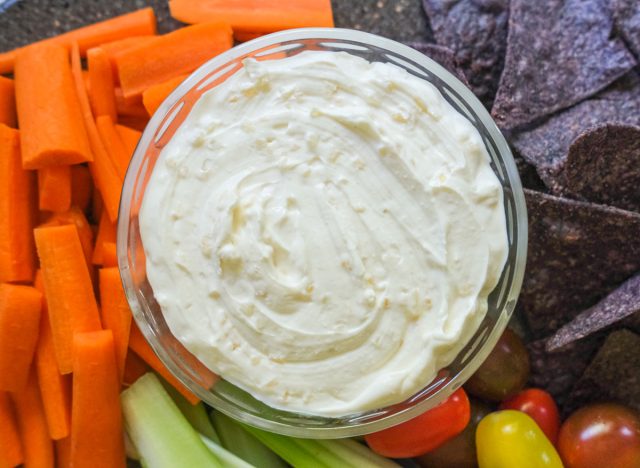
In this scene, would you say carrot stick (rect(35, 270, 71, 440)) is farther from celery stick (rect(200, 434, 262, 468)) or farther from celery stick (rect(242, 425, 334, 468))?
celery stick (rect(242, 425, 334, 468))

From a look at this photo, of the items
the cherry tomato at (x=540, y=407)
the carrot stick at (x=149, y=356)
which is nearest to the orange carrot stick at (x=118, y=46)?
the carrot stick at (x=149, y=356)

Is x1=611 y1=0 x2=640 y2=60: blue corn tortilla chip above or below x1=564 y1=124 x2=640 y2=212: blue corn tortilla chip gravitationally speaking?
above

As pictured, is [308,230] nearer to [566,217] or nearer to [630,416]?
[566,217]

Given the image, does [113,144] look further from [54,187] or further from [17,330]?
[17,330]

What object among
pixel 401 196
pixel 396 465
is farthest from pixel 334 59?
pixel 396 465

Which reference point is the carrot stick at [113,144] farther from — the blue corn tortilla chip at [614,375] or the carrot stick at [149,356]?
the blue corn tortilla chip at [614,375]

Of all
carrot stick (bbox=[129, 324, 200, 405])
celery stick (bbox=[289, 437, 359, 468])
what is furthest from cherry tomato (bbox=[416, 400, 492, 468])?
carrot stick (bbox=[129, 324, 200, 405])
